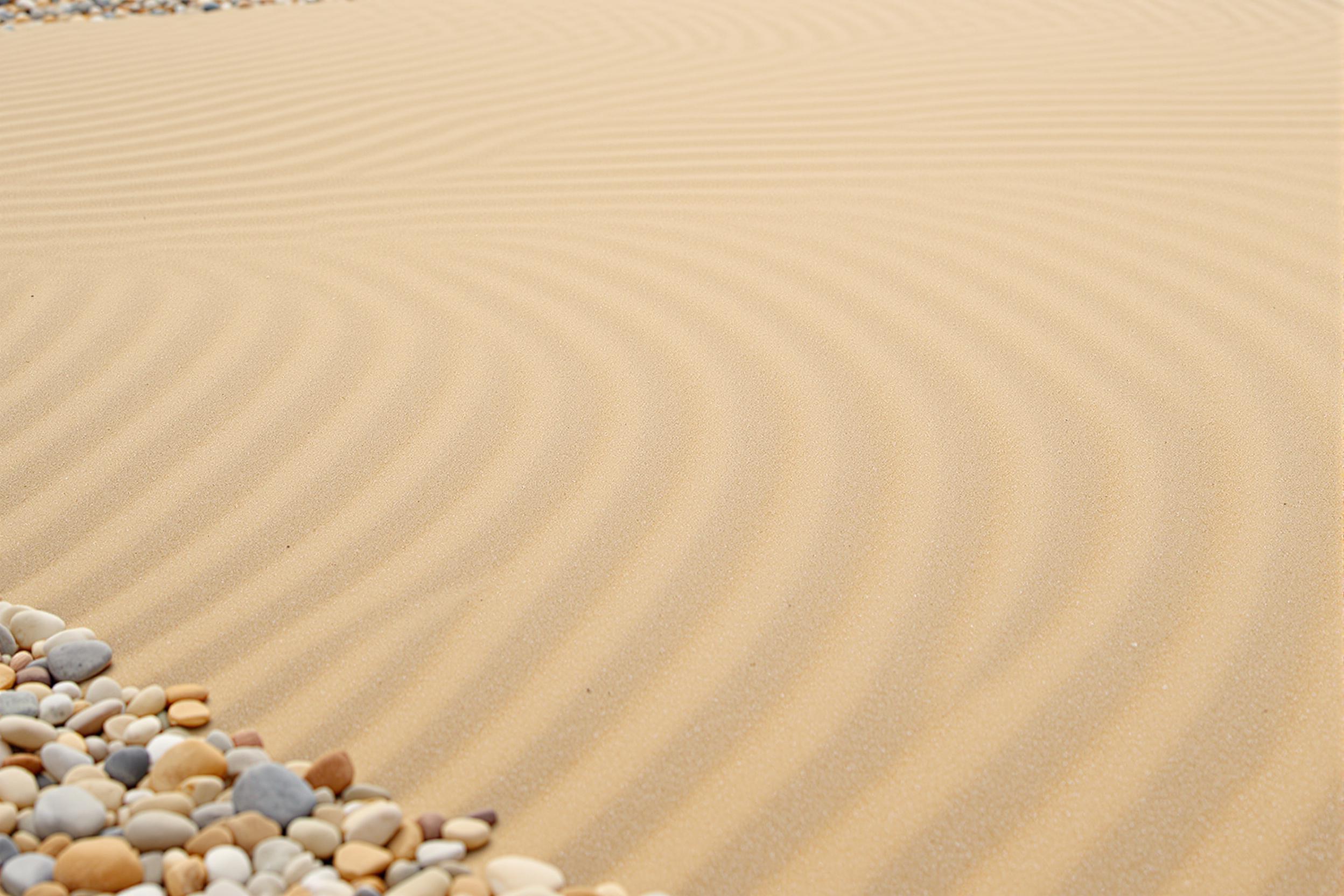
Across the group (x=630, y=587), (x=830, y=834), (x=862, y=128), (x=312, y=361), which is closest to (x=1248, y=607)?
(x=830, y=834)

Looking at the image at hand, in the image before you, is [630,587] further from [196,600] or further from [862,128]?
[862,128]

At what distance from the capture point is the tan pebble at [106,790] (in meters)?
1.73

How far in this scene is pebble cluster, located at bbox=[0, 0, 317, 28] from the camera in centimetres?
742

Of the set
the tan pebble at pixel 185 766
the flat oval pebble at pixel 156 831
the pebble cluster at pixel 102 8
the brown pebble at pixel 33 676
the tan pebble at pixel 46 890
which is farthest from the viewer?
the pebble cluster at pixel 102 8

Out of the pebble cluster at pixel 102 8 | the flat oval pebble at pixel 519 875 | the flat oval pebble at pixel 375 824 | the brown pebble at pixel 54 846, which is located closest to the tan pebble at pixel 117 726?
the brown pebble at pixel 54 846

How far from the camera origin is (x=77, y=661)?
2.02 meters

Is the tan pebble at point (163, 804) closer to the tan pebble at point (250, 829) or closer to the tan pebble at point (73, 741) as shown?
the tan pebble at point (250, 829)

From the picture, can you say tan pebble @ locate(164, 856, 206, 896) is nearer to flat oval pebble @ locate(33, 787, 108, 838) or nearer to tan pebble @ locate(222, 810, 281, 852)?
tan pebble @ locate(222, 810, 281, 852)

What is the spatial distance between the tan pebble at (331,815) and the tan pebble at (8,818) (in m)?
0.45

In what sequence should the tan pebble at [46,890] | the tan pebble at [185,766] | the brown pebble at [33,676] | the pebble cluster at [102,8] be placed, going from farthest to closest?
the pebble cluster at [102,8] < the brown pebble at [33,676] < the tan pebble at [185,766] < the tan pebble at [46,890]

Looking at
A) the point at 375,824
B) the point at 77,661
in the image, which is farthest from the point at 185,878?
the point at 77,661

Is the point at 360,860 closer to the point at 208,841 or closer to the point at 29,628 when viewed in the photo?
the point at 208,841

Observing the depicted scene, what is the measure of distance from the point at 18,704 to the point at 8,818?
27 cm

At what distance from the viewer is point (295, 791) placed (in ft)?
5.62
